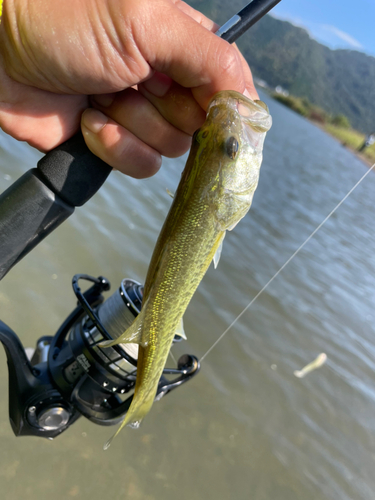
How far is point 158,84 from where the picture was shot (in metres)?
1.58

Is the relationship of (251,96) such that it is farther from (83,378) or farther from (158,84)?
(83,378)

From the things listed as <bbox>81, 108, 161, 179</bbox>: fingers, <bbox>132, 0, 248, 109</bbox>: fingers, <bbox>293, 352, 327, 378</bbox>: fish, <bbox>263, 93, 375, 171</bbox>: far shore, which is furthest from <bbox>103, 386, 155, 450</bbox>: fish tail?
<bbox>263, 93, 375, 171</bbox>: far shore

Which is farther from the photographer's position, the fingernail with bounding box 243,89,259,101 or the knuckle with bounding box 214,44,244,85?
the fingernail with bounding box 243,89,259,101

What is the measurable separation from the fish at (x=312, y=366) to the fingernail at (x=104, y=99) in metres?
3.70

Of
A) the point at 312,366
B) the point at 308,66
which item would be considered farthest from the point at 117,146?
the point at 308,66

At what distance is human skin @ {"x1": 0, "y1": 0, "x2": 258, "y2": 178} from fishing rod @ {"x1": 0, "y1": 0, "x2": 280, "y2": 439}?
173 millimetres

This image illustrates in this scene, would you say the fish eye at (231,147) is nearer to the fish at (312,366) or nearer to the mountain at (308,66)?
the fish at (312,366)

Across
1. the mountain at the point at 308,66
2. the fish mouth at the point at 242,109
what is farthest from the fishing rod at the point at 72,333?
the mountain at the point at 308,66

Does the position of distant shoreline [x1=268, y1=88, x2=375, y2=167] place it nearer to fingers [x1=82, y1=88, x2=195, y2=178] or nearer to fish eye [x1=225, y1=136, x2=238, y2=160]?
fingers [x1=82, y1=88, x2=195, y2=178]

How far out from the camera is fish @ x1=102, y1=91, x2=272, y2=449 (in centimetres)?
140

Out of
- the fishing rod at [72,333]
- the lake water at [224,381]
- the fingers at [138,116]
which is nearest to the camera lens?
the fishing rod at [72,333]

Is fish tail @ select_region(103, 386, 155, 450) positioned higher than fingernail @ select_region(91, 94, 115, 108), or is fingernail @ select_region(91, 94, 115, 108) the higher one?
fingernail @ select_region(91, 94, 115, 108)

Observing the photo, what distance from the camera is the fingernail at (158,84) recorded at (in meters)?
A: 1.56

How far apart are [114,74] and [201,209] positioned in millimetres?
653
